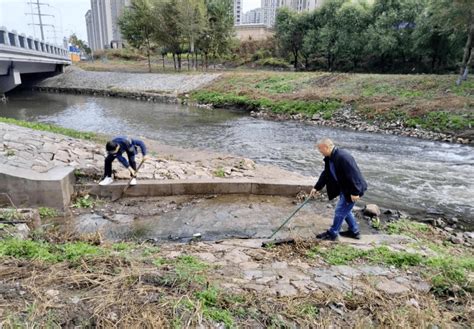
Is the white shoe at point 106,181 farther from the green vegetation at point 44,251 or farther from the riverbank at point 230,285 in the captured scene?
the green vegetation at point 44,251

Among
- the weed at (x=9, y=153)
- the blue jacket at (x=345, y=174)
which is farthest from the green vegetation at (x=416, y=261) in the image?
the weed at (x=9, y=153)

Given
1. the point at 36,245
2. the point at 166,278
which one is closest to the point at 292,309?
the point at 166,278

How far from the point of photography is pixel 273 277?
3.87m

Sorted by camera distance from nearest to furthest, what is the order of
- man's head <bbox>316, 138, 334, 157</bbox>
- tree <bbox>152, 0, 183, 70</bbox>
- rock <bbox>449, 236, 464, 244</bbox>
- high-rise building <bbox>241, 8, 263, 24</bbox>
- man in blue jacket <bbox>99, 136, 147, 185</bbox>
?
man's head <bbox>316, 138, 334, 157</bbox>
rock <bbox>449, 236, 464, 244</bbox>
man in blue jacket <bbox>99, 136, 147, 185</bbox>
tree <bbox>152, 0, 183, 70</bbox>
high-rise building <bbox>241, 8, 263, 24</bbox>

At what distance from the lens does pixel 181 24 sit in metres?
35.5

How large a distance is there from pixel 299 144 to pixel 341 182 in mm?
8730

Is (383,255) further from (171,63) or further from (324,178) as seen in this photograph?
(171,63)

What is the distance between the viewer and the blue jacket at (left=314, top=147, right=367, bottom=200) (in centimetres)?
489

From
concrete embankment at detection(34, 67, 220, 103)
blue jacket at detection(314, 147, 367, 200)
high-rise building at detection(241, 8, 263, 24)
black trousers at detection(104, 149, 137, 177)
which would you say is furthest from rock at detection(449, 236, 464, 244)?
high-rise building at detection(241, 8, 263, 24)

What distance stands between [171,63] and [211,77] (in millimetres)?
24571

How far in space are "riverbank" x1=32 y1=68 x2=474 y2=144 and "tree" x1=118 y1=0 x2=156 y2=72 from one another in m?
12.0

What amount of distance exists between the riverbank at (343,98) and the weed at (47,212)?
48.2 feet

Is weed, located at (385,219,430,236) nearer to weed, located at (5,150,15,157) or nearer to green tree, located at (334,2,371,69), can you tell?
weed, located at (5,150,15,157)

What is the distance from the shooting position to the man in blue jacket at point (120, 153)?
7.13m
